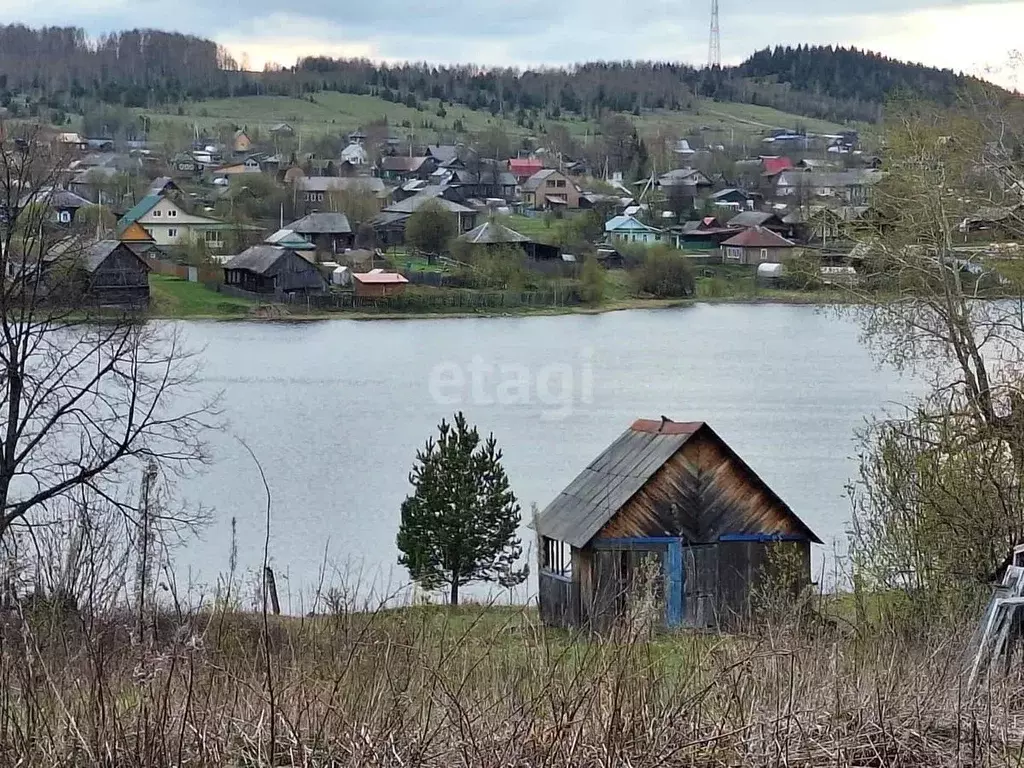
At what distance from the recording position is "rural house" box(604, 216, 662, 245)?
40.2 metres

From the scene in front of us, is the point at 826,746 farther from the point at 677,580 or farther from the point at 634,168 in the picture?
the point at 634,168

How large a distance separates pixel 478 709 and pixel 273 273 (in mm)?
30807

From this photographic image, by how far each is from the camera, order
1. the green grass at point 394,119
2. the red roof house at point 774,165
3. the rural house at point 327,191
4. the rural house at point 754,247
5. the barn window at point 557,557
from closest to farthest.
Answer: the barn window at point 557,557 < the rural house at point 754,247 < the rural house at point 327,191 < the red roof house at point 774,165 < the green grass at point 394,119

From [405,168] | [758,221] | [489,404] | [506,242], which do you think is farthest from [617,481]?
[405,168]

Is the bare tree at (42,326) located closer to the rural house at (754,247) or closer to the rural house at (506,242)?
the rural house at (506,242)

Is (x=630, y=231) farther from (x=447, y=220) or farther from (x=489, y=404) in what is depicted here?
(x=489, y=404)

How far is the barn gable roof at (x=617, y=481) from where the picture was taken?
10.1 meters

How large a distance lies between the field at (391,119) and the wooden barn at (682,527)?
192 ft

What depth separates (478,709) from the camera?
94.2 inches

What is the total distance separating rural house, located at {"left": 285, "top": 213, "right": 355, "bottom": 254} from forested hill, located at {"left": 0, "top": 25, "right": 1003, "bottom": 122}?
32.8 meters

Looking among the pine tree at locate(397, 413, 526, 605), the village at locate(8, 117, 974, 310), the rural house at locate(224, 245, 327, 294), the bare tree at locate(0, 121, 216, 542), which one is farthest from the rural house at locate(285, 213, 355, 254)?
the bare tree at locate(0, 121, 216, 542)

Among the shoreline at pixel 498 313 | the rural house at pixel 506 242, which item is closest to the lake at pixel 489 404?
the shoreline at pixel 498 313

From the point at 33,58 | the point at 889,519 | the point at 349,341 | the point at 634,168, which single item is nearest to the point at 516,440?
the point at 889,519

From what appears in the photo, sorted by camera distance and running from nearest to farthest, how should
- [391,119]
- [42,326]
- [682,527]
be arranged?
[42,326]
[682,527]
[391,119]
